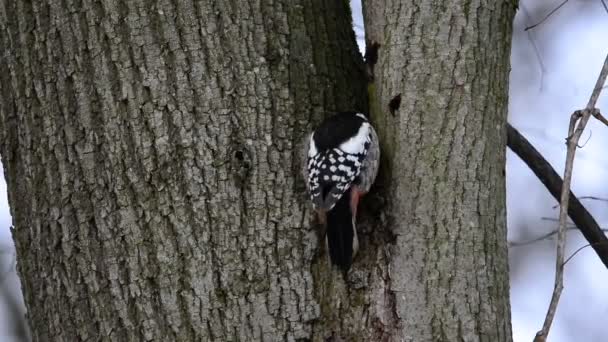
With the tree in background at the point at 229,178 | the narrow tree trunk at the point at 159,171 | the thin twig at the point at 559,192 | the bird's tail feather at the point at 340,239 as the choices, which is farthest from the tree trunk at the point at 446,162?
the thin twig at the point at 559,192

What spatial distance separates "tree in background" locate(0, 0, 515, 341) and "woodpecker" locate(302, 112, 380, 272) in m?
0.05

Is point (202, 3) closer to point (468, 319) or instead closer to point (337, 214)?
point (337, 214)

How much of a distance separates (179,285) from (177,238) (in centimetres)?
13

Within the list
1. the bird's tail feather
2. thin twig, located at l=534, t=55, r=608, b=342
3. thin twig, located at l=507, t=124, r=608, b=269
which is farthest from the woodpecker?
thin twig, located at l=507, t=124, r=608, b=269

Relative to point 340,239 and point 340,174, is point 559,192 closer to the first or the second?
point 340,174

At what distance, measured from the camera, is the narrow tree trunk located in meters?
2.50

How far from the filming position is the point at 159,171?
255cm

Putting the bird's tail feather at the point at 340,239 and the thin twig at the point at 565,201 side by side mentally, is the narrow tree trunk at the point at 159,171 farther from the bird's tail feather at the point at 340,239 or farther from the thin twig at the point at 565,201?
the thin twig at the point at 565,201

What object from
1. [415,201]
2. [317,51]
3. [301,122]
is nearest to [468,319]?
[415,201]

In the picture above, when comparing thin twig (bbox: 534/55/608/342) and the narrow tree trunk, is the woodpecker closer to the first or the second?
the narrow tree trunk

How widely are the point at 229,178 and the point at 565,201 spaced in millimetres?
1010

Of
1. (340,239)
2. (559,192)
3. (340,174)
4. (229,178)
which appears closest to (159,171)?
(229,178)

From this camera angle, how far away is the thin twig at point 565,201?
8.09 ft

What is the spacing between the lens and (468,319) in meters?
2.49
